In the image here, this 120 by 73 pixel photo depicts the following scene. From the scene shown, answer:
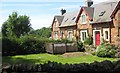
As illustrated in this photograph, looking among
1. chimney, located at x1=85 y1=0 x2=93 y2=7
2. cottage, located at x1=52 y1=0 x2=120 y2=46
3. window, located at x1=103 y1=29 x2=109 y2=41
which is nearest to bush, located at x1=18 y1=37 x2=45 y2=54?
cottage, located at x1=52 y1=0 x2=120 y2=46

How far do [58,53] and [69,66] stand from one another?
1873 cm

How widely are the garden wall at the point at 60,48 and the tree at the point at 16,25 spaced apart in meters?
45.2

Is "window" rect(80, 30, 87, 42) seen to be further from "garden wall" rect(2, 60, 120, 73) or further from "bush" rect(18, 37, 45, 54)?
"garden wall" rect(2, 60, 120, 73)

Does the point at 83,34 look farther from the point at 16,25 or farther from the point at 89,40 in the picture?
the point at 16,25

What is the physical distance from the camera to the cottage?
28203 mm

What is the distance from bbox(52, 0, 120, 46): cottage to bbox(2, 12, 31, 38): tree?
113 feet

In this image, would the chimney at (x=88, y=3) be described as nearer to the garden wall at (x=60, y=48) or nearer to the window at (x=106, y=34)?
the window at (x=106, y=34)

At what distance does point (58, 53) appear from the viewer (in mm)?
27656

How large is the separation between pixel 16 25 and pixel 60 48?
4882 cm

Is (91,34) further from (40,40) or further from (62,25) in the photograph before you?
(62,25)

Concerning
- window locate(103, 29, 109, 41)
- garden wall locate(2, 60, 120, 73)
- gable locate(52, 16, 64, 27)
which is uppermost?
gable locate(52, 16, 64, 27)

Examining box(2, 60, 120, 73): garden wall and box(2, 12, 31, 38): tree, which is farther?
box(2, 12, 31, 38): tree

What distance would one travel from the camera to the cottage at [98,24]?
92.5 feet

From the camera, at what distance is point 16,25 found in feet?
244
